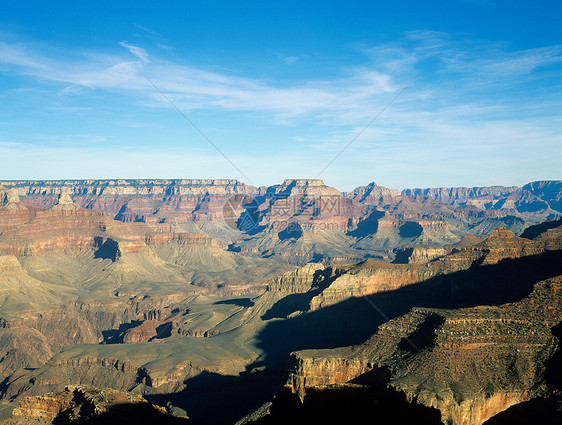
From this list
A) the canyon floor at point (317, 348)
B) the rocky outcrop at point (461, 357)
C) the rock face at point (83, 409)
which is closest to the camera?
the rock face at point (83, 409)

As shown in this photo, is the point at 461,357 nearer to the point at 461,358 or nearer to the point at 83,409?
the point at 461,358

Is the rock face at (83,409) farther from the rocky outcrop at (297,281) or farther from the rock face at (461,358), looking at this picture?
the rocky outcrop at (297,281)

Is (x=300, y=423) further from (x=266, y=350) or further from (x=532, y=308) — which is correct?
(x=266, y=350)

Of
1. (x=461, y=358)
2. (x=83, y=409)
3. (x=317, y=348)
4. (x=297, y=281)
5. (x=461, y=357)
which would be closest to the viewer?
(x=83, y=409)

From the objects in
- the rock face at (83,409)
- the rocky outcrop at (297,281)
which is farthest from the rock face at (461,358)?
the rocky outcrop at (297,281)

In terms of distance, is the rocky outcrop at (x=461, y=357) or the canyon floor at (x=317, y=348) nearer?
the canyon floor at (x=317, y=348)

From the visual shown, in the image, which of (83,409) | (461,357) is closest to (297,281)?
(461,357)

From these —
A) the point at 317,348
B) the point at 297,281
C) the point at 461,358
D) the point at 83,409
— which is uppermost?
the point at 461,358

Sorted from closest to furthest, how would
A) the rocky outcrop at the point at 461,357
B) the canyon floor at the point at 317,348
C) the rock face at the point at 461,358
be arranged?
1. the canyon floor at the point at 317,348
2. the rock face at the point at 461,358
3. the rocky outcrop at the point at 461,357

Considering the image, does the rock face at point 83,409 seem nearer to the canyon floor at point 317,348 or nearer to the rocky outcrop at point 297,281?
the canyon floor at point 317,348

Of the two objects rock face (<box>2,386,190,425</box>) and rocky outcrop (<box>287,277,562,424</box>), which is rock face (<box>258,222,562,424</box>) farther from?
rock face (<box>2,386,190,425</box>)

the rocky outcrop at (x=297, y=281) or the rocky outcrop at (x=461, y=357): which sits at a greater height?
the rocky outcrop at (x=461, y=357)

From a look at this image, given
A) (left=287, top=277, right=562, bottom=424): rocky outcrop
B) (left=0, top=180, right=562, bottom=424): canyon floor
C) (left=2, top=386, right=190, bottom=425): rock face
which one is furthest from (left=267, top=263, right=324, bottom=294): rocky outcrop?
(left=2, top=386, right=190, bottom=425): rock face
